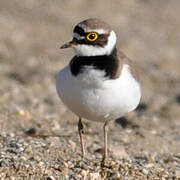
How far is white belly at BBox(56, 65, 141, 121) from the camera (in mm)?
4508

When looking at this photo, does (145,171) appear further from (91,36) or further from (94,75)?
(91,36)

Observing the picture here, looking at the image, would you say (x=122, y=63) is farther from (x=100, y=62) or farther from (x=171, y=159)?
(x=171, y=159)

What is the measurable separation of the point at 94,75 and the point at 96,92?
0.16m

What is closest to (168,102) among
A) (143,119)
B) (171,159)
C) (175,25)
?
(143,119)

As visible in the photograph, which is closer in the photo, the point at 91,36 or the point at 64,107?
the point at 91,36

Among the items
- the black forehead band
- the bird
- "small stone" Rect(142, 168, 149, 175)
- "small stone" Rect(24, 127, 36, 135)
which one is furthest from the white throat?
"small stone" Rect(24, 127, 36, 135)

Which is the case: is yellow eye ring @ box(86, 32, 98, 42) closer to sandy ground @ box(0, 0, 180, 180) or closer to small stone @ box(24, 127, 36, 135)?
sandy ground @ box(0, 0, 180, 180)

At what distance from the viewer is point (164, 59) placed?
973 cm

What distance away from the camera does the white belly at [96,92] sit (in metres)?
4.51

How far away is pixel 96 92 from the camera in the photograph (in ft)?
15.0

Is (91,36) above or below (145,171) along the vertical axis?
above

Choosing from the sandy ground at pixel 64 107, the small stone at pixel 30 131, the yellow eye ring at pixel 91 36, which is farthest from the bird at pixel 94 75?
the small stone at pixel 30 131

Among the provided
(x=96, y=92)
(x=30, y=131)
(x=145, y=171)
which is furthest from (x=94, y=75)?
(x=30, y=131)

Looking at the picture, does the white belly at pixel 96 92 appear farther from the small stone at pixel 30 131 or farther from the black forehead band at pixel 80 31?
the small stone at pixel 30 131
